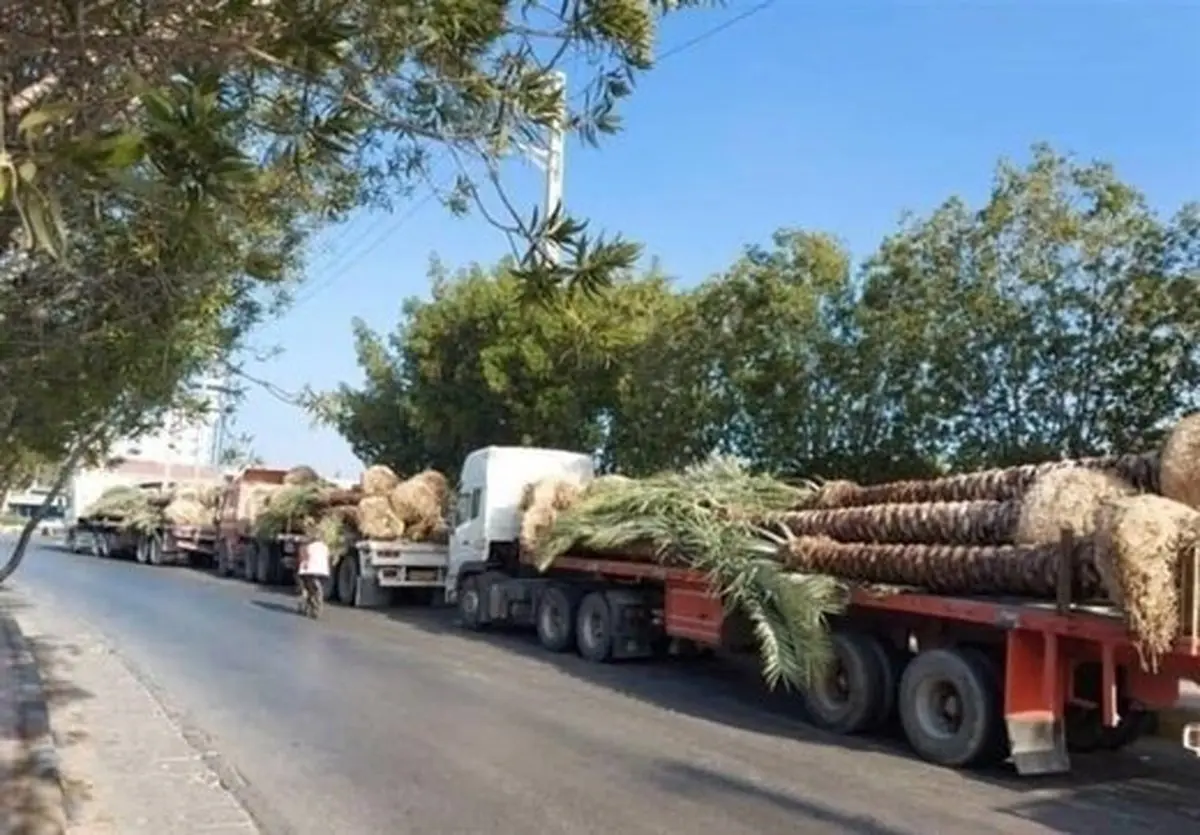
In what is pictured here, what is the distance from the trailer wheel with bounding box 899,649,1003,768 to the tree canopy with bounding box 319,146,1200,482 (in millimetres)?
5013

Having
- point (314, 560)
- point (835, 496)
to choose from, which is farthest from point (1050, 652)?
point (314, 560)

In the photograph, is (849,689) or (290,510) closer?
(849,689)

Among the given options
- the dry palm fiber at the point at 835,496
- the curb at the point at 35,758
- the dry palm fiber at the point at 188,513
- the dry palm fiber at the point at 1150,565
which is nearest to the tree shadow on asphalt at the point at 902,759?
the dry palm fiber at the point at 1150,565

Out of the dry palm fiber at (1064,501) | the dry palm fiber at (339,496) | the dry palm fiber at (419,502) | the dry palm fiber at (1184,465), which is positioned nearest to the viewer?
the dry palm fiber at (1184,465)

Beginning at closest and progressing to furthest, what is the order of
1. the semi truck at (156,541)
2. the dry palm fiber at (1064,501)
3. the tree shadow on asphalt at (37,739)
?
the tree shadow on asphalt at (37,739), the dry palm fiber at (1064,501), the semi truck at (156,541)

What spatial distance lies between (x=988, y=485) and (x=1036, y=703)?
2313 millimetres

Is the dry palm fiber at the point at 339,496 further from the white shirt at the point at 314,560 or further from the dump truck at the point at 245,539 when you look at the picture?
the white shirt at the point at 314,560

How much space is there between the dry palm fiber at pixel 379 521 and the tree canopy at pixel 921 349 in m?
4.09

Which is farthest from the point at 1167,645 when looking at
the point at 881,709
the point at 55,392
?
the point at 55,392

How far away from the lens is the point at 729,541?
14.9m

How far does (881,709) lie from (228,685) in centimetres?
699

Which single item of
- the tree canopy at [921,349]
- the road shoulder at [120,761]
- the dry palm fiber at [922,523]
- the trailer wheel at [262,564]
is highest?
the tree canopy at [921,349]

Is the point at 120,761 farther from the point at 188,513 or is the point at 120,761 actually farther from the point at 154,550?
the point at 154,550

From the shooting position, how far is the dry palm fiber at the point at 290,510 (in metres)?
31.8
